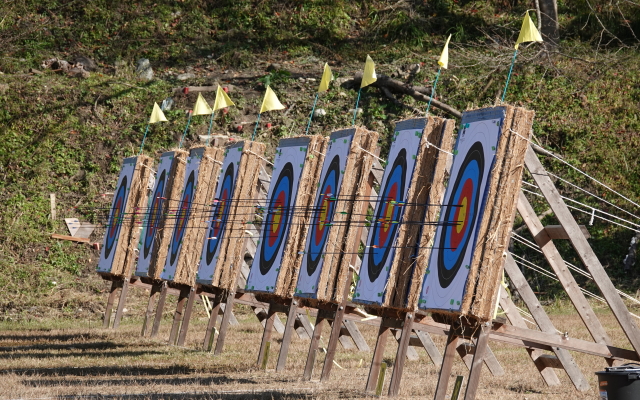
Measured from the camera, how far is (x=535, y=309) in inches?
303

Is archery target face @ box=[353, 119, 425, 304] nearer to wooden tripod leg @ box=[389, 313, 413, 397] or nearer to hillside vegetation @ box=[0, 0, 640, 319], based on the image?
wooden tripod leg @ box=[389, 313, 413, 397]

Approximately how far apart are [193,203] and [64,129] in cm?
755

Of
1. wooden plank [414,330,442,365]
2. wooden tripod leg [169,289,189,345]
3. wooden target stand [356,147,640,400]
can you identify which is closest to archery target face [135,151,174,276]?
wooden tripod leg [169,289,189,345]

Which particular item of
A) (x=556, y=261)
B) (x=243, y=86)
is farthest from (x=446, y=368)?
(x=243, y=86)

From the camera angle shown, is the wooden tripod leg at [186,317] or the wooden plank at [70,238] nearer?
the wooden tripod leg at [186,317]

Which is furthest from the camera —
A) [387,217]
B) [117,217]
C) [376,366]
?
[117,217]

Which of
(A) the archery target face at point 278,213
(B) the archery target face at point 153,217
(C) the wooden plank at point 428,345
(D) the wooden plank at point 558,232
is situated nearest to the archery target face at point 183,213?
(B) the archery target face at point 153,217

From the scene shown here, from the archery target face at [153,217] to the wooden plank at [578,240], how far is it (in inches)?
274

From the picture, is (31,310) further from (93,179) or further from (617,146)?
(617,146)

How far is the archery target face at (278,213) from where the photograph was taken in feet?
30.8

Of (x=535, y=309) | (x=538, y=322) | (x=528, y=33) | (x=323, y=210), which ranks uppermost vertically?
(x=528, y=33)

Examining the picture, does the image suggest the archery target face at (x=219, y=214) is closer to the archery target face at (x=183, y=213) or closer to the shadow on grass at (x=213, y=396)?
the archery target face at (x=183, y=213)

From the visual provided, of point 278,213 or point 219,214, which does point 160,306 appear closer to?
point 219,214

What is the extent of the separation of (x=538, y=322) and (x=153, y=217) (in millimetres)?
7000
